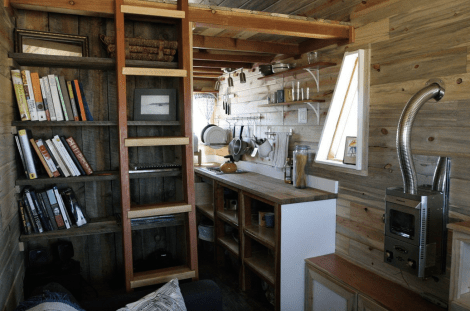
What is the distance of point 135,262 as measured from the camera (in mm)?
2646

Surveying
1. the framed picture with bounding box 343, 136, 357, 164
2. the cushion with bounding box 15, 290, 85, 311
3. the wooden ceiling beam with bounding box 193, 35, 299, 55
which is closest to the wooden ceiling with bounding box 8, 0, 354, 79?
the wooden ceiling beam with bounding box 193, 35, 299, 55

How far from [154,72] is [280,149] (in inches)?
69.9

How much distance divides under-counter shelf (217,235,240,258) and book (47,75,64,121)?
2029 millimetres

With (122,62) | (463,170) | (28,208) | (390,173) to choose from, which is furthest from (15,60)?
(463,170)

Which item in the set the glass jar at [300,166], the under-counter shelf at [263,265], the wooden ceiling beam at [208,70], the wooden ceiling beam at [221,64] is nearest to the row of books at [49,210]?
the under-counter shelf at [263,265]

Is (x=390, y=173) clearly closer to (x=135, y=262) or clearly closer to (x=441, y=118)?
(x=441, y=118)

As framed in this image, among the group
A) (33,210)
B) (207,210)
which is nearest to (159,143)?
(33,210)

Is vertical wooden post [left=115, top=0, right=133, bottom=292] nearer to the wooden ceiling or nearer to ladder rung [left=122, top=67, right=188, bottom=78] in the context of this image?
ladder rung [left=122, top=67, right=188, bottom=78]

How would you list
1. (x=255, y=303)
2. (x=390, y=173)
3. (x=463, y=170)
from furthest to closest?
1. (x=255, y=303)
2. (x=390, y=173)
3. (x=463, y=170)

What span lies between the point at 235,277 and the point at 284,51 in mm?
2259

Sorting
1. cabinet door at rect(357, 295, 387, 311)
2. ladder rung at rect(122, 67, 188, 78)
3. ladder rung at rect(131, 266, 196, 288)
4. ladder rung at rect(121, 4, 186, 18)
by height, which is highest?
ladder rung at rect(121, 4, 186, 18)

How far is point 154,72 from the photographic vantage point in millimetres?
2199

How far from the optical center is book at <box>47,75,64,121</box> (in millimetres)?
2203

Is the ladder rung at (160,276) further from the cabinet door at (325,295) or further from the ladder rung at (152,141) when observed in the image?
the cabinet door at (325,295)
